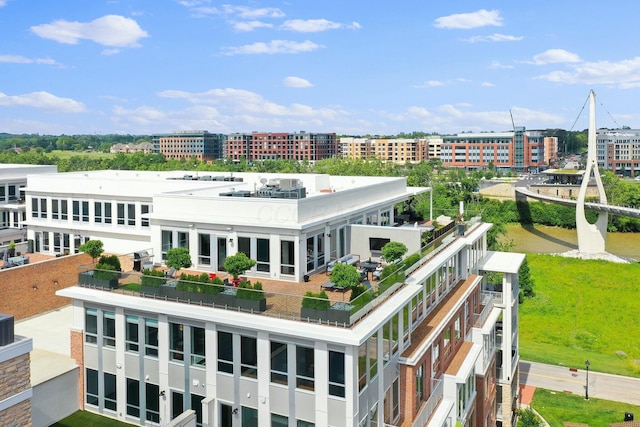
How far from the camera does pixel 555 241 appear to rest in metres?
80.0

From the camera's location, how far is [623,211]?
65.2 metres

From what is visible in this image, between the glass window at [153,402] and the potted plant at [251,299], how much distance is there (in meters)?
4.11

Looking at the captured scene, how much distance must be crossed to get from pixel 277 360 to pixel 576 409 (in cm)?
2189

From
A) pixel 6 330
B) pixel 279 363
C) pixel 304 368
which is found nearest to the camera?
pixel 6 330

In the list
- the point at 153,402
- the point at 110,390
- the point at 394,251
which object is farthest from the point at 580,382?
the point at 110,390

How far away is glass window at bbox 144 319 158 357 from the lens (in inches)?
655

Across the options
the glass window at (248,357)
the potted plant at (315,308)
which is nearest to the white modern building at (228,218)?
the glass window at (248,357)

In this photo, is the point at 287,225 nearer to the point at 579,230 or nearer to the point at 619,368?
the point at 619,368

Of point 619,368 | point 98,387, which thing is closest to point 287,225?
point 98,387

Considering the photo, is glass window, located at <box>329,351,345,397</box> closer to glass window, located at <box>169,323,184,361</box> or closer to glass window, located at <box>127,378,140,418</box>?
glass window, located at <box>169,323,184,361</box>

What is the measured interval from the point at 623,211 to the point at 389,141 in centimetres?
10308

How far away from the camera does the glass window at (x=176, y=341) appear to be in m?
16.2

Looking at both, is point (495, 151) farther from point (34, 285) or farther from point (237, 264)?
point (237, 264)

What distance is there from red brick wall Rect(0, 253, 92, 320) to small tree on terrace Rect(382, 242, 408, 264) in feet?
44.0
